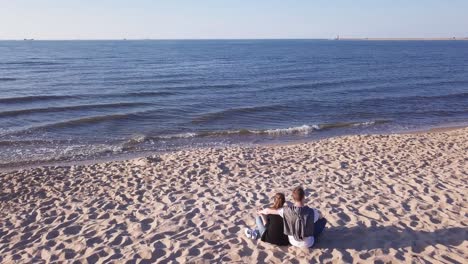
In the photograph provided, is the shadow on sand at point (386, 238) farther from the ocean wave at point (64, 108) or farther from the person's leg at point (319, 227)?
the ocean wave at point (64, 108)

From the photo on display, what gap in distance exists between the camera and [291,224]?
23.1 ft

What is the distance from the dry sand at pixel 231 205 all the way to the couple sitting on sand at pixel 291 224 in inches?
7.3

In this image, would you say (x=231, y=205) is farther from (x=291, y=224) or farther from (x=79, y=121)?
(x=79, y=121)

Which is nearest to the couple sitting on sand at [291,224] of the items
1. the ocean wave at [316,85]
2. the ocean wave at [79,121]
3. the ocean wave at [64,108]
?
the ocean wave at [79,121]

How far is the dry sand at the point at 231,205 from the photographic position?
714cm

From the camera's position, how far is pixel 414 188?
9.95 m

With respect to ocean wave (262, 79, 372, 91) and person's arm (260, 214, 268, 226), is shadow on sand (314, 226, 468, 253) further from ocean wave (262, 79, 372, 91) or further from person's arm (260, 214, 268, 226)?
ocean wave (262, 79, 372, 91)

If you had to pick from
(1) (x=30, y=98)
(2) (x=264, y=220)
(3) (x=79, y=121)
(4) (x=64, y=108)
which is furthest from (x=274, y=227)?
(1) (x=30, y=98)

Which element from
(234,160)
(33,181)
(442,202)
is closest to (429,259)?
(442,202)

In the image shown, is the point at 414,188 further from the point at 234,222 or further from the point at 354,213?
the point at 234,222

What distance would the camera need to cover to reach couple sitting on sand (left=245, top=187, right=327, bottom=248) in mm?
6961

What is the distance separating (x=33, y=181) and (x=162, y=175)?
3.57m

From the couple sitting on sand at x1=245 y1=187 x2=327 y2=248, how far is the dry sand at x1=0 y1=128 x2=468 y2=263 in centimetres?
18

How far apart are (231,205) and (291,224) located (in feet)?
7.72
